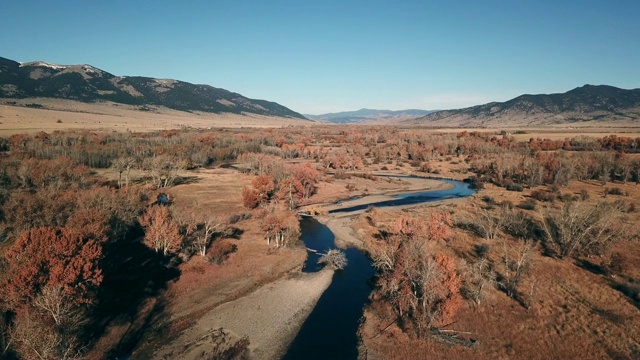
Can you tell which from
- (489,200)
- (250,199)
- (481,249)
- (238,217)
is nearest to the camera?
(481,249)

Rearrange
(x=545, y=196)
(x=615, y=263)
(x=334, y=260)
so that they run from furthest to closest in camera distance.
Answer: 1. (x=545, y=196)
2. (x=334, y=260)
3. (x=615, y=263)

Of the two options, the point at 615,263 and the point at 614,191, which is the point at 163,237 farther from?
the point at 614,191

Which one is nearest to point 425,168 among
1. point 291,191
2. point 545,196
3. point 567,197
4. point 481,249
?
point 545,196

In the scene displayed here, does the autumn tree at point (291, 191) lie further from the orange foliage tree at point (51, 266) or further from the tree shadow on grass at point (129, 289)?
the orange foliage tree at point (51, 266)

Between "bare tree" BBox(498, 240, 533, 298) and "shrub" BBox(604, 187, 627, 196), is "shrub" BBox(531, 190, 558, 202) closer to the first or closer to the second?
"shrub" BBox(604, 187, 627, 196)

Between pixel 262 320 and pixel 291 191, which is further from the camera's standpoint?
pixel 291 191

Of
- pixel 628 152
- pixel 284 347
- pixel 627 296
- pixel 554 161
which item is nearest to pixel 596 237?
pixel 627 296

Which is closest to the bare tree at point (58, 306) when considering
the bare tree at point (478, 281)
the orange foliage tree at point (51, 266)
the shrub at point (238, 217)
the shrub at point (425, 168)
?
the orange foliage tree at point (51, 266)

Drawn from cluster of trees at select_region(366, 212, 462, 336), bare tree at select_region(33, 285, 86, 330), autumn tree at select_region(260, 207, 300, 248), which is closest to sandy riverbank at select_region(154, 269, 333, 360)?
bare tree at select_region(33, 285, 86, 330)
